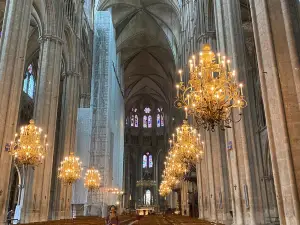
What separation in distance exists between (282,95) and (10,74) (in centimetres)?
997

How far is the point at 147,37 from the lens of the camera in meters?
37.8

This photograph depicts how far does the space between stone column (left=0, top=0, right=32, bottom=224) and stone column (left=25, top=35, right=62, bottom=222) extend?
3.77 m

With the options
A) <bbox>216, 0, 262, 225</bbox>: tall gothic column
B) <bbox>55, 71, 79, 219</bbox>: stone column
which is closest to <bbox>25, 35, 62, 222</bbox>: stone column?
<bbox>55, 71, 79, 219</bbox>: stone column

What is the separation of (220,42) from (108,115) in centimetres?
1518

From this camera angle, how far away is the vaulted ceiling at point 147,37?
32469mm

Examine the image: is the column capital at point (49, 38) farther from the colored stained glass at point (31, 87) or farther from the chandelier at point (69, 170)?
the colored stained glass at point (31, 87)

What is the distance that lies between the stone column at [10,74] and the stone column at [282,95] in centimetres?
925

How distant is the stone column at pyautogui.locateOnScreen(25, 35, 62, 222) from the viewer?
47.9 feet

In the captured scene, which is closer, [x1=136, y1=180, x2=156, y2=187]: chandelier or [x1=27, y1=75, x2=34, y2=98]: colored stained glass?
[x1=27, y1=75, x2=34, y2=98]: colored stained glass

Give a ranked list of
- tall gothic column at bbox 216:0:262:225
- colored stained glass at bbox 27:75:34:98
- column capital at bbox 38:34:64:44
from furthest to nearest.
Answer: colored stained glass at bbox 27:75:34:98 < column capital at bbox 38:34:64:44 < tall gothic column at bbox 216:0:262:225

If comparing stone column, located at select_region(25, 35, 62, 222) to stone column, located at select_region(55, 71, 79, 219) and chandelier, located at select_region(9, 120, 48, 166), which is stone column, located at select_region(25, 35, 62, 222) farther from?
stone column, located at select_region(55, 71, 79, 219)

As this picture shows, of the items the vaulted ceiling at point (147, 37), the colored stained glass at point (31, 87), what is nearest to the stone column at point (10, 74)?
the colored stained glass at point (31, 87)

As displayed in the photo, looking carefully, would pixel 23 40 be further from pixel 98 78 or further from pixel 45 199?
pixel 98 78

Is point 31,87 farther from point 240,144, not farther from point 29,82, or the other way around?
point 240,144
